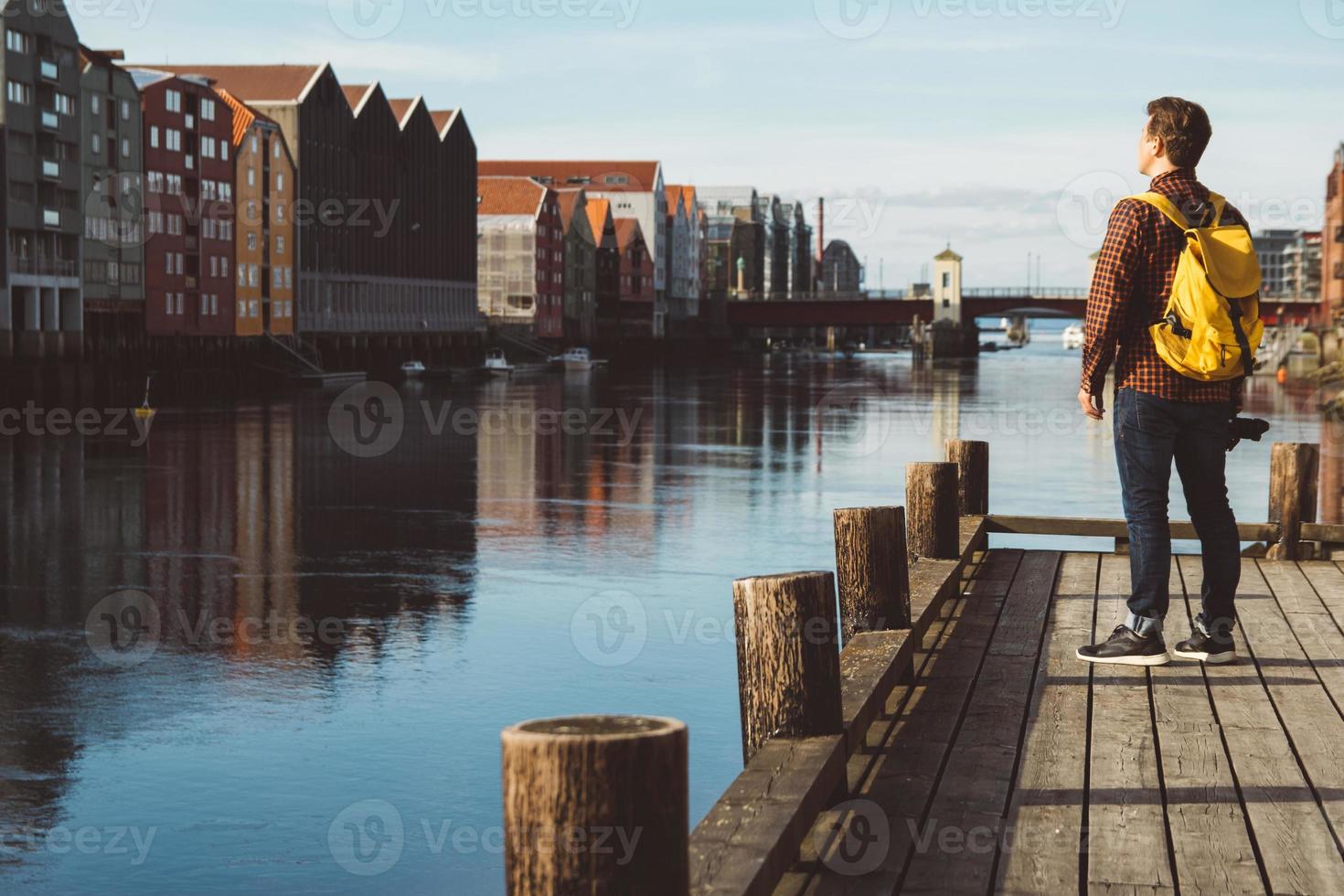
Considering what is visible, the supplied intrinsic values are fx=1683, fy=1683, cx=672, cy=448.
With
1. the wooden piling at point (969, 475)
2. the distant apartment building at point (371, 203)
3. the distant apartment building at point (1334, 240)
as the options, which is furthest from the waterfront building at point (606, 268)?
the wooden piling at point (969, 475)

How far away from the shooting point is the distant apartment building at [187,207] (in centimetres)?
8406

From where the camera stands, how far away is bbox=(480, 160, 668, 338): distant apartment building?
168625mm

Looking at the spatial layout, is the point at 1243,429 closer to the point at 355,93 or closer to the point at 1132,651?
the point at 1132,651

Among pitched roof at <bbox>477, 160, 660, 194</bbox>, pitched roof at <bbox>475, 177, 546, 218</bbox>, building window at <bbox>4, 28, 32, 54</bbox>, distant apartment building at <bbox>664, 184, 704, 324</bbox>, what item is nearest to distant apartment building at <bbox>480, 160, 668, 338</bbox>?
pitched roof at <bbox>477, 160, 660, 194</bbox>

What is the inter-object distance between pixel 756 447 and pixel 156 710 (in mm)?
31263

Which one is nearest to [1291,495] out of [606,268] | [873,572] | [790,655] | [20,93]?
[873,572]

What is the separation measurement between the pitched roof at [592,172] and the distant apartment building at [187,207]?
8111 centimetres

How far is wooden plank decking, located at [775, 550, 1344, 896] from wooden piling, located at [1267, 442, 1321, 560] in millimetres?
2913

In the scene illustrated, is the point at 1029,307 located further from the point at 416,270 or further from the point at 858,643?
the point at 858,643

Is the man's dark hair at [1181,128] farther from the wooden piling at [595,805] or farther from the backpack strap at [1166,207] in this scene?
the wooden piling at [595,805]

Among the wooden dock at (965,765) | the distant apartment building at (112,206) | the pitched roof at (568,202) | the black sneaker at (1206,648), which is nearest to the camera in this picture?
the wooden dock at (965,765)

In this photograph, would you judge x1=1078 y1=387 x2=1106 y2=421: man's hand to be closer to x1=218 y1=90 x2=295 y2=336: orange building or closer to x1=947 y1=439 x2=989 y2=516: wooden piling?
x1=947 y1=439 x2=989 y2=516: wooden piling

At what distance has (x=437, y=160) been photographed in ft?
398

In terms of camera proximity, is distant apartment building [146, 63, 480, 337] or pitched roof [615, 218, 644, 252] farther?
pitched roof [615, 218, 644, 252]
